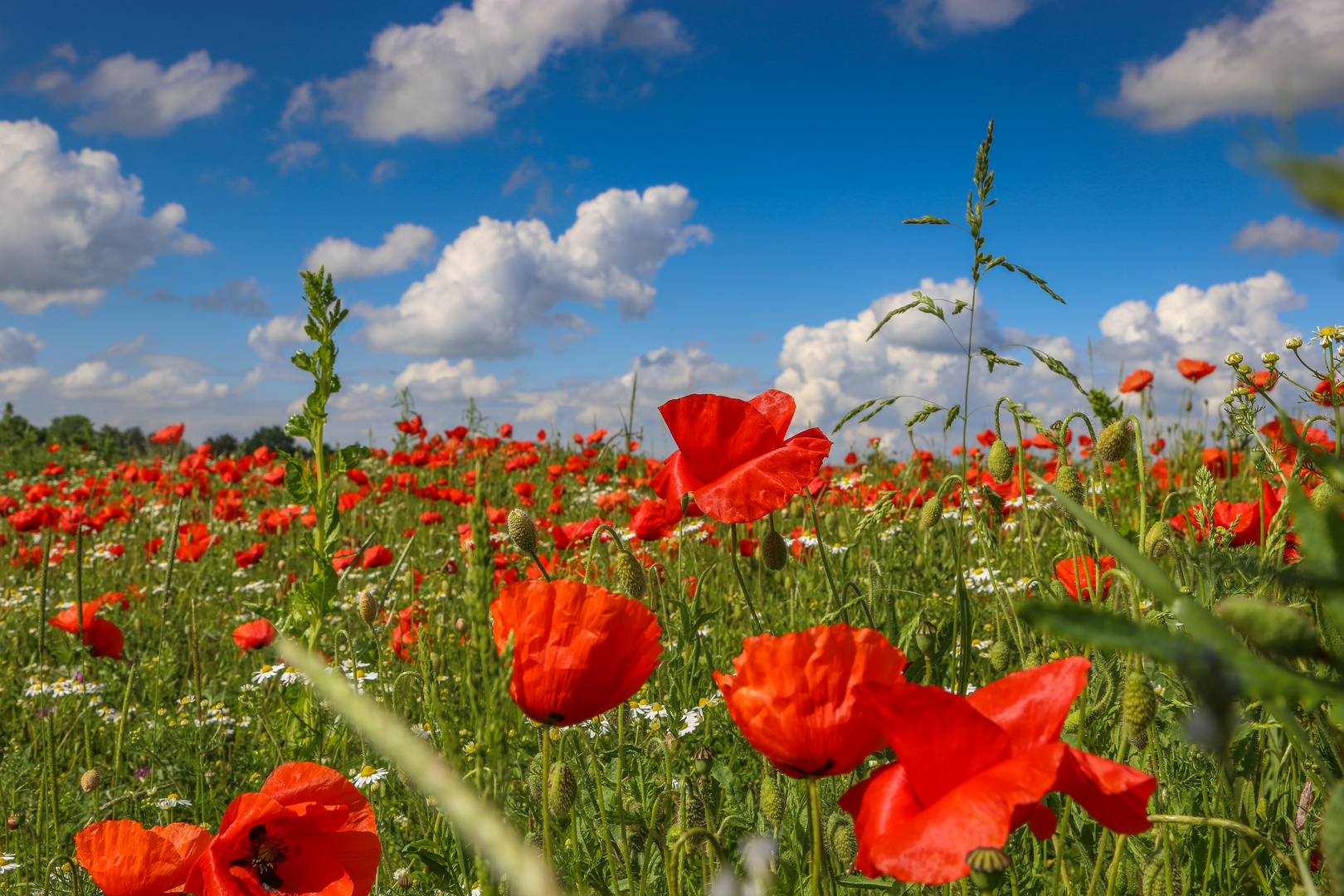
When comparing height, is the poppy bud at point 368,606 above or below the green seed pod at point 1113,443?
below

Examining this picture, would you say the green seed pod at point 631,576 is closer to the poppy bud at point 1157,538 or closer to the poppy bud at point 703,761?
the poppy bud at point 703,761

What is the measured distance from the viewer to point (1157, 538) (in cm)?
184

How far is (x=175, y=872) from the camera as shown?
1502mm

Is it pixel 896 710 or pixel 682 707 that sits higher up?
pixel 896 710

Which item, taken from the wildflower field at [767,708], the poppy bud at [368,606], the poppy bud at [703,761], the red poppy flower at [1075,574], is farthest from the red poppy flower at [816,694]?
the poppy bud at [368,606]

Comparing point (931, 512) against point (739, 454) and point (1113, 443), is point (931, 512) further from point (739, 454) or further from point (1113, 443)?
point (739, 454)

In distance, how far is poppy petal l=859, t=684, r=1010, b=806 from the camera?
874mm

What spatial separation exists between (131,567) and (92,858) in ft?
22.1

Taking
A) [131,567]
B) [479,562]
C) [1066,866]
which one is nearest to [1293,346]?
[1066,866]

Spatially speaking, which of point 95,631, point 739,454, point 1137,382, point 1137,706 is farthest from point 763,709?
point 1137,382

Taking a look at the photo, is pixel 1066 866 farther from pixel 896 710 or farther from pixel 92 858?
pixel 92 858

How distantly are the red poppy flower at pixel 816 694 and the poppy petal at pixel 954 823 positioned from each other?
0.19 m

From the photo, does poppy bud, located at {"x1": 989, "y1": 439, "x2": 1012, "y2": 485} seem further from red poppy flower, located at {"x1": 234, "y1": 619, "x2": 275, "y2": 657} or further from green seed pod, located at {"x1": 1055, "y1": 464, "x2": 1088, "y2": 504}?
red poppy flower, located at {"x1": 234, "y1": 619, "x2": 275, "y2": 657}

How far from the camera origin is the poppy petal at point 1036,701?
912 millimetres
